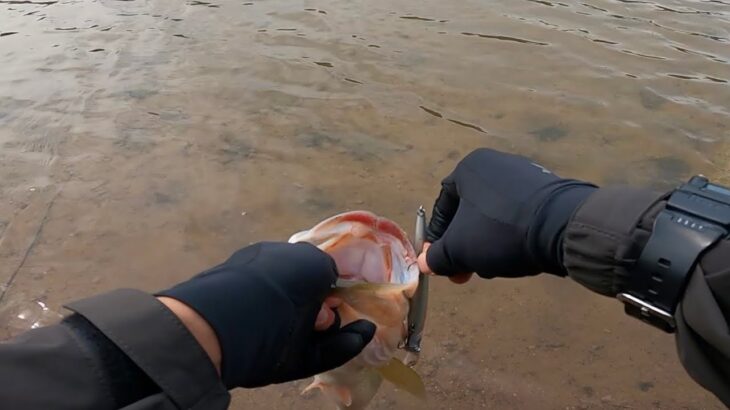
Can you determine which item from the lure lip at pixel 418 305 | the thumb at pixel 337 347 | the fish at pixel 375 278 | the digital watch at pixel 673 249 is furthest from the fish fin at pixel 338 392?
the digital watch at pixel 673 249

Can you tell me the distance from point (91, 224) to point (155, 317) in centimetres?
272

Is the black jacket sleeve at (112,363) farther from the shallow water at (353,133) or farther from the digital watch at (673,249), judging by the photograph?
the shallow water at (353,133)

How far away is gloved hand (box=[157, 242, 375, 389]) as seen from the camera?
4.93 feet

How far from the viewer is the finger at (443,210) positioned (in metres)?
2.09

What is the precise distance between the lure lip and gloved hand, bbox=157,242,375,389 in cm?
38

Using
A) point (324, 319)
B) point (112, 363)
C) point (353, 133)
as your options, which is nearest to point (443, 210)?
point (324, 319)

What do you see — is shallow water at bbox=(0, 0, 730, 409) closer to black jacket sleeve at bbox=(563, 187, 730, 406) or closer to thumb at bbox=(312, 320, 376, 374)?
thumb at bbox=(312, 320, 376, 374)

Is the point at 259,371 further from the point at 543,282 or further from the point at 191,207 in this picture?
the point at 191,207

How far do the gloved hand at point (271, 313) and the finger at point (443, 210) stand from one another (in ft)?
1.51

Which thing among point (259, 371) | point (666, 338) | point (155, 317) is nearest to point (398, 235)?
point (259, 371)

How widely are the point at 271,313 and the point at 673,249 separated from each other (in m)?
0.87

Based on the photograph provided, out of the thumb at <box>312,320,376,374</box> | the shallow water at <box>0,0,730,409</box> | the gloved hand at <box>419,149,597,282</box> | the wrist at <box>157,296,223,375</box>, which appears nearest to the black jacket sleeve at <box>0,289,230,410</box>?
the wrist at <box>157,296,223,375</box>

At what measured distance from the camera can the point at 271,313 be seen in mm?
1588

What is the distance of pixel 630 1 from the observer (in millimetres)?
7098
